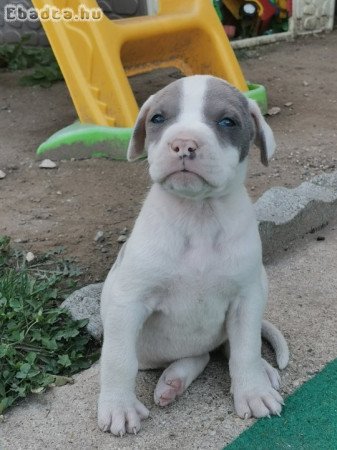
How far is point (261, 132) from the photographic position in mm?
2422

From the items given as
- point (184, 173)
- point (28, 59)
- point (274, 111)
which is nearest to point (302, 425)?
point (184, 173)

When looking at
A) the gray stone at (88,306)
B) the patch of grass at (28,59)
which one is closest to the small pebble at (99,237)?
the gray stone at (88,306)

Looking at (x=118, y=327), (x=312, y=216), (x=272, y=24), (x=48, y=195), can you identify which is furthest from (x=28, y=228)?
(x=272, y=24)

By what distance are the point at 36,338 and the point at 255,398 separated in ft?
3.07

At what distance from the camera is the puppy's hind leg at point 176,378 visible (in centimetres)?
249

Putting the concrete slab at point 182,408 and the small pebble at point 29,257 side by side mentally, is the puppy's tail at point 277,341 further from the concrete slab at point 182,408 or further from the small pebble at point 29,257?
the small pebble at point 29,257

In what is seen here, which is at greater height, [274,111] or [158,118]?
[158,118]

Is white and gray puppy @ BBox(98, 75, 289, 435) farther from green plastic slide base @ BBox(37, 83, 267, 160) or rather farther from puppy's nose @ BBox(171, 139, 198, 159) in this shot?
green plastic slide base @ BBox(37, 83, 267, 160)

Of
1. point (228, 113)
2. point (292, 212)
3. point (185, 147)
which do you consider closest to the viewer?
point (185, 147)

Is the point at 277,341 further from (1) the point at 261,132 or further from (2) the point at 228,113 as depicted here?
(2) the point at 228,113

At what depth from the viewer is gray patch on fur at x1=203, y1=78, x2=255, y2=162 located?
2195mm

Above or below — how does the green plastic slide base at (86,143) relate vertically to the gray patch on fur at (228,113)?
below

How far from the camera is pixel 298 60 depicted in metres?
7.82

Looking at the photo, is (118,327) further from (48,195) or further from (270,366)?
(48,195)
